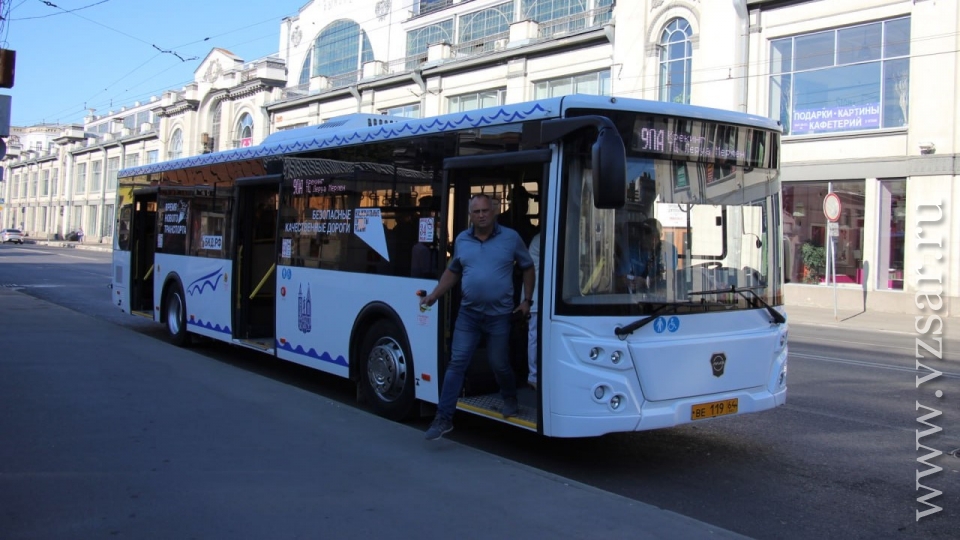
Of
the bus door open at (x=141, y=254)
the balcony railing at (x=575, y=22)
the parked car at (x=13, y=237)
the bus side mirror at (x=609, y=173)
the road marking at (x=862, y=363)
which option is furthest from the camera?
the parked car at (x=13, y=237)

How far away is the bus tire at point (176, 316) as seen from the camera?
12.0m

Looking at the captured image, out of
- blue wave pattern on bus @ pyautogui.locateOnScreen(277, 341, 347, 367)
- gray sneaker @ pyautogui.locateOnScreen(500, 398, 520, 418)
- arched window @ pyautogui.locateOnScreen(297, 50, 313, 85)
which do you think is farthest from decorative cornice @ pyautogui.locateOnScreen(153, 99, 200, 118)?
gray sneaker @ pyautogui.locateOnScreen(500, 398, 520, 418)

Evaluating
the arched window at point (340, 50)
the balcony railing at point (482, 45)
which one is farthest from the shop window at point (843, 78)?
the arched window at point (340, 50)

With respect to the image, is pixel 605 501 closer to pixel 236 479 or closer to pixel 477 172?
pixel 236 479

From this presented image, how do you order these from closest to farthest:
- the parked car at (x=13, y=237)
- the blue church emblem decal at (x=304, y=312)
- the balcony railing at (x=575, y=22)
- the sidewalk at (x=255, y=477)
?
the sidewalk at (x=255, y=477) < the blue church emblem decal at (x=304, y=312) < the balcony railing at (x=575, y=22) < the parked car at (x=13, y=237)

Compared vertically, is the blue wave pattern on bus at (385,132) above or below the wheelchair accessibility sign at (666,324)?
above

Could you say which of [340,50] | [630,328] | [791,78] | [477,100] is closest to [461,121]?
[630,328]

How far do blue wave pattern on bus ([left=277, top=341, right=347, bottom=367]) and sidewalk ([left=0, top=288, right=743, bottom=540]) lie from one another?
45 cm

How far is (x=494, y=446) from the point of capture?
6953mm

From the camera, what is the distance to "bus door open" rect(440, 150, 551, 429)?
654 centimetres

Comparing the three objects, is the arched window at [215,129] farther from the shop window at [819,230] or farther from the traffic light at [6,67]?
the traffic light at [6,67]

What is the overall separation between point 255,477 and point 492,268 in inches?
87.6

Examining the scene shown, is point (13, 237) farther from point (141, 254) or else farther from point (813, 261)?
point (813, 261)

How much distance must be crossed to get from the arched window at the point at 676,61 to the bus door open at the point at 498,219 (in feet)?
73.3
